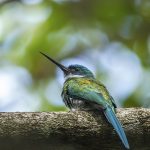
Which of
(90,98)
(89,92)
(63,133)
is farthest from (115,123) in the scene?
(89,92)

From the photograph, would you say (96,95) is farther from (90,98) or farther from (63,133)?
(63,133)

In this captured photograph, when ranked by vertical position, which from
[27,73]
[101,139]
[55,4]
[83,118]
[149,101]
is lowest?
[101,139]

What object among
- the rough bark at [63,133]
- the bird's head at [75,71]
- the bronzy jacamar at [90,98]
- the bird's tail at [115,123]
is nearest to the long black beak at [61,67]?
the bird's head at [75,71]

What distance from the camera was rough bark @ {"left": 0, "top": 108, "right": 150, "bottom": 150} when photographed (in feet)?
8.07

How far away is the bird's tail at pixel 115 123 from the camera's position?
2.36m

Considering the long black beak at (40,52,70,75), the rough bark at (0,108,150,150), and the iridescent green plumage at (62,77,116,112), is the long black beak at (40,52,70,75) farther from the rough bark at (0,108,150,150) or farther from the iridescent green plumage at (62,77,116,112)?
the rough bark at (0,108,150,150)

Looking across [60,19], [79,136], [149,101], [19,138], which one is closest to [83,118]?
[79,136]

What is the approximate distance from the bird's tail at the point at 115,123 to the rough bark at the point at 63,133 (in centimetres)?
5

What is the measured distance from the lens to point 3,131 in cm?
244

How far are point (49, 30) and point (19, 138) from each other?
2.72 m

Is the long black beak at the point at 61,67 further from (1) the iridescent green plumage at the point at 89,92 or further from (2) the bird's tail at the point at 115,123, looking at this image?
(2) the bird's tail at the point at 115,123

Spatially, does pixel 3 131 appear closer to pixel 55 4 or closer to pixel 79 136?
pixel 79 136

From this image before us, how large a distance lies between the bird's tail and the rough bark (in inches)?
2.0

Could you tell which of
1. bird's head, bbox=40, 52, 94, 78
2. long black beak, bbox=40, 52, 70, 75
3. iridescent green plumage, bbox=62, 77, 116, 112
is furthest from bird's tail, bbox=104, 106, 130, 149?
long black beak, bbox=40, 52, 70, 75
